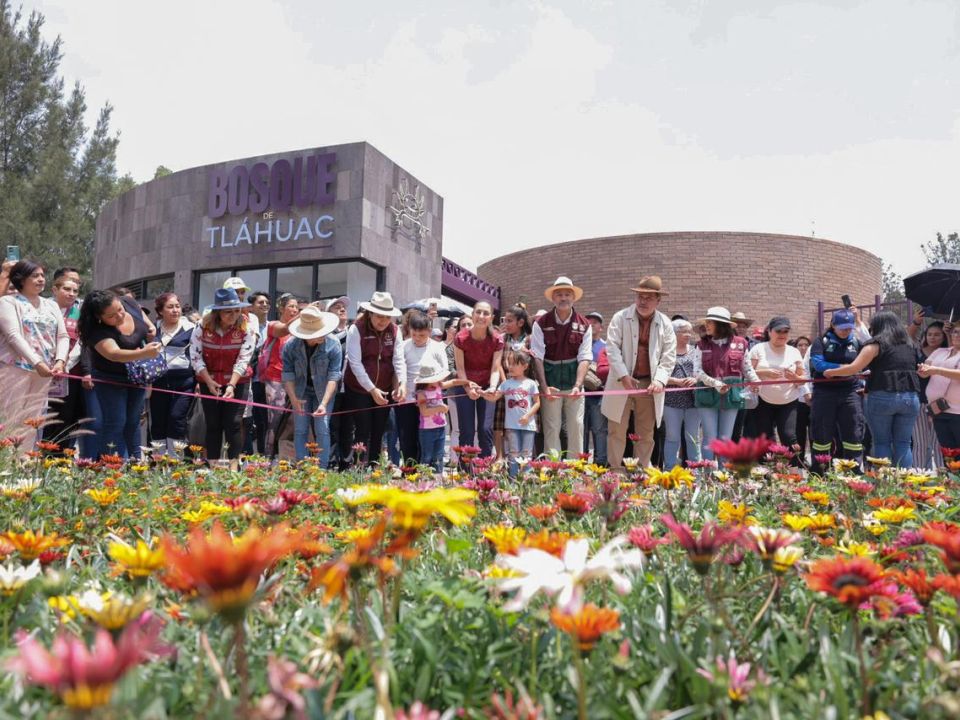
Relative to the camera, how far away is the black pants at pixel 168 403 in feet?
19.6

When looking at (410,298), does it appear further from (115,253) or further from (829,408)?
(829,408)

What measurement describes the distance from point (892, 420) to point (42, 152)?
2676 centimetres

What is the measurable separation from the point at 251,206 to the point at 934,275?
1501 centimetres

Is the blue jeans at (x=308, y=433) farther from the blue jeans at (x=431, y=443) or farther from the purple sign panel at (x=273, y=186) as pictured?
the purple sign panel at (x=273, y=186)

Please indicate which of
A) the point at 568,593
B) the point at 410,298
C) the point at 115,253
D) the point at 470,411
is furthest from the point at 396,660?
the point at 115,253

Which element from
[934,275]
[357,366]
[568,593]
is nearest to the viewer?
[568,593]

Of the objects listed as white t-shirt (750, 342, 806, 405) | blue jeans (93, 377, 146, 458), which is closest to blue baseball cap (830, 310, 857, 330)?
white t-shirt (750, 342, 806, 405)

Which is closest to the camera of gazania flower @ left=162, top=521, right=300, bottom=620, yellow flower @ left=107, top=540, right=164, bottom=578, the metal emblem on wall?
gazania flower @ left=162, top=521, right=300, bottom=620

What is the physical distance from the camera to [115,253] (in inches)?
811

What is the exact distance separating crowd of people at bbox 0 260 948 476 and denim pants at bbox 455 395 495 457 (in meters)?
0.02

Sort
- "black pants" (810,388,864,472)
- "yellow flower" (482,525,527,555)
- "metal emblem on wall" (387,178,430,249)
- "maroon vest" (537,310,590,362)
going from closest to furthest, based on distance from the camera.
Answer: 1. "yellow flower" (482,525,527,555)
2. "black pants" (810,388,864,472)
3. "maroon vest" (537,310,590,362)
4. "metal emblem on wall" (387,178,430,249)

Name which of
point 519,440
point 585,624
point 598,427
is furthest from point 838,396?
point 585,624

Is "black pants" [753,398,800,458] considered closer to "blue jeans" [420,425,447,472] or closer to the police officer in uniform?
the police officer in uniform

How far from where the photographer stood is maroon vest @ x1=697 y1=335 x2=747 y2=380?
20.4 feet
